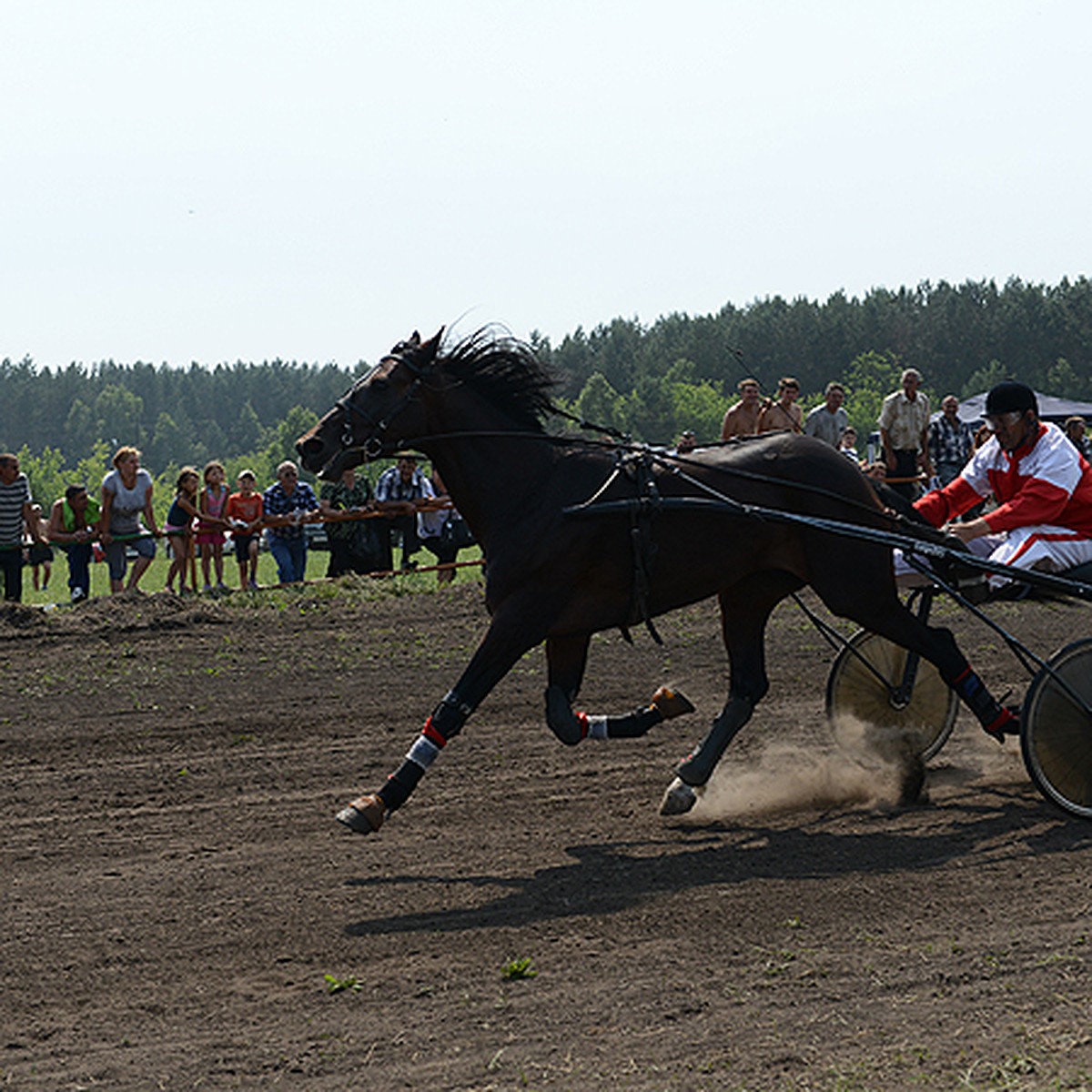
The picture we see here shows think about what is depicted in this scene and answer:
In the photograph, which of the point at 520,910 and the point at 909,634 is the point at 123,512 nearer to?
the point at 909,634

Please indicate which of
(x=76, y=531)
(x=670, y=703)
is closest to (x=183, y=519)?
(x=76, y=531)

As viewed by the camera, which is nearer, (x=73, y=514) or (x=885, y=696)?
(x=885, y=696)

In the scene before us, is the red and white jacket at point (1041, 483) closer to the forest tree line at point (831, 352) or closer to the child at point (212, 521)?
the child at point (212, 521)

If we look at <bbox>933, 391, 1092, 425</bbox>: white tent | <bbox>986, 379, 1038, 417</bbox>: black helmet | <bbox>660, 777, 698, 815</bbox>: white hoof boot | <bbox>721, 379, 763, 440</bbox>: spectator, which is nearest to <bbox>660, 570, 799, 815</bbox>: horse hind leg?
<bbox>660, 777, 698, 815</bbox>: white hoof boot

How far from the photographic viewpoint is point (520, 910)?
530 centimetres

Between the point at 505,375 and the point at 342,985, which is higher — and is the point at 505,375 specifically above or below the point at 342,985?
above

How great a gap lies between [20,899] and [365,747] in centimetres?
285

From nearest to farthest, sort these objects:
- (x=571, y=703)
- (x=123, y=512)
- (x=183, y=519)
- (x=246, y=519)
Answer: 1. (x=571, y=703)
2. (x=123, y=512)
3. (x=183, y=519)
4. (x=246, y=519)

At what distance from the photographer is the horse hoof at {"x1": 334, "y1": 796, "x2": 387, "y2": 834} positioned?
5930mm

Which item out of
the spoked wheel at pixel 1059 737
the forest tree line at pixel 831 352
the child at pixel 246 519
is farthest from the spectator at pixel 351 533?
the forest tree line at pixel 831 352

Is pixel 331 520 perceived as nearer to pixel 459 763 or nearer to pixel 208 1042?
pixel 459 763

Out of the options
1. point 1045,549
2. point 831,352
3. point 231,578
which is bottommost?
point 231,578

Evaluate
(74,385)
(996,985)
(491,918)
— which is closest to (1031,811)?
(996,985)

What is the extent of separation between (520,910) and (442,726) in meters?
0.97
